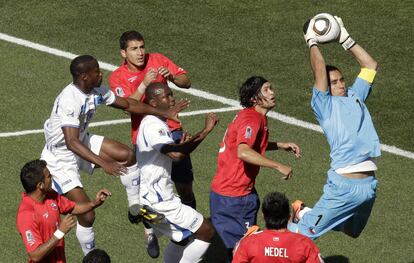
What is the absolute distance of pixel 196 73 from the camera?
21875 millimetres

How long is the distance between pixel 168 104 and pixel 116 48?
28.7 feet

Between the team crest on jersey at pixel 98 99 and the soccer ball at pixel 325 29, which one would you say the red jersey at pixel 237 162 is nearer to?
the soccer ball at pixel 325 29

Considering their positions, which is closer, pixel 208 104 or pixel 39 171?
pixel 39 171

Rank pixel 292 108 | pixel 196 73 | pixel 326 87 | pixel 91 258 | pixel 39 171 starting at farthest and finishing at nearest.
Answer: pixel 196 73
pixel 292 108
pixel 326 87
pixel 39 171
pixel 91 258

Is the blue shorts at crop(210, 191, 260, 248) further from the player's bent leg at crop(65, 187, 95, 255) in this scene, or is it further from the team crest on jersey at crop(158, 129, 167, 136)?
the player's bent leg at crop(65, 187, 95, 255)

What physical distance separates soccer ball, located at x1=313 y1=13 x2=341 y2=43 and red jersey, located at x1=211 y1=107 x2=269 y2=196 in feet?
4.05

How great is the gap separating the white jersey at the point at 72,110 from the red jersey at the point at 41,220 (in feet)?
6.22

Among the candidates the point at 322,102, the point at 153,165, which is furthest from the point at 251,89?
the point at 153,165

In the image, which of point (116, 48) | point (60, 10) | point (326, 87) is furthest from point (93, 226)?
point (60, 10)

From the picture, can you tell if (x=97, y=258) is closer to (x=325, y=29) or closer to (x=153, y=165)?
(x=153, y=165)

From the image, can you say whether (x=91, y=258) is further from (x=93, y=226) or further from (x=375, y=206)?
(x=375, y=206)

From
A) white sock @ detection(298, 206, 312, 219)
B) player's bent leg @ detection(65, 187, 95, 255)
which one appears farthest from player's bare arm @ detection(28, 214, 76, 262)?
white sock @ detection(298, 206, 312, 219)

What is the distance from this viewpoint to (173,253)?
14.6 metres

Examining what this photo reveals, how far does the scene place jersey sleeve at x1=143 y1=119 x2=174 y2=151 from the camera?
1414cm
